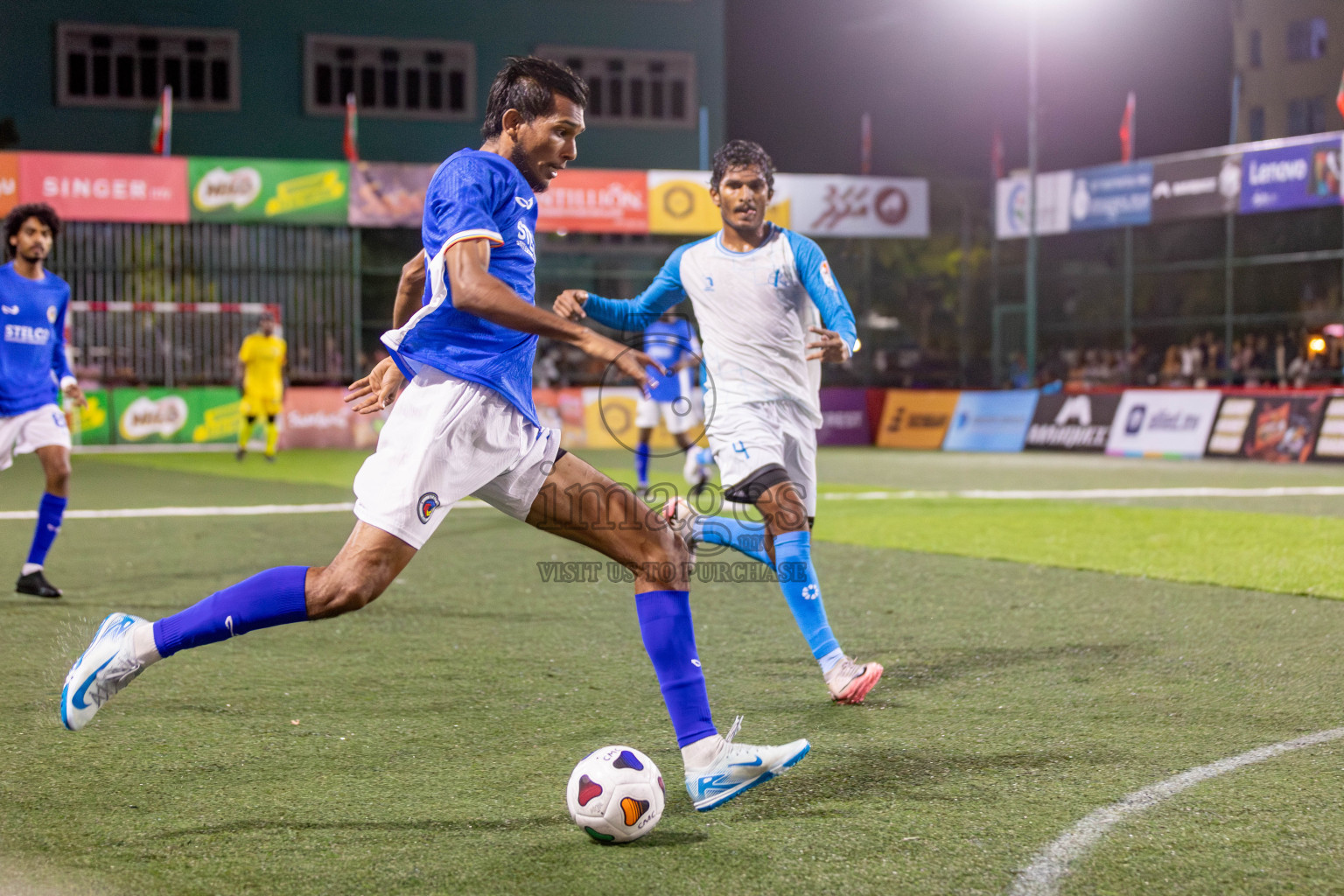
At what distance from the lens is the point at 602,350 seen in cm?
323

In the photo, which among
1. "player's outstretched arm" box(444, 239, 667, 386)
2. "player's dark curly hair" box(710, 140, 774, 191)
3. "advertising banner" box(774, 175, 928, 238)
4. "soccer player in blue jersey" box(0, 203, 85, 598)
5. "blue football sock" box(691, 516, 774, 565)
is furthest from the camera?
→ "advertising banner" box(774, 175, 928, 238)

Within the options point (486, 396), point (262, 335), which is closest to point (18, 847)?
point (486, 396)

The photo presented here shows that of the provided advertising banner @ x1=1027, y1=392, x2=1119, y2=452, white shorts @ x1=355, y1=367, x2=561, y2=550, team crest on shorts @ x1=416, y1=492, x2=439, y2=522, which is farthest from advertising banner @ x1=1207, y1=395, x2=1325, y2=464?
team crest on shorts @ x1=416, y1=492, x2=439, y2=522

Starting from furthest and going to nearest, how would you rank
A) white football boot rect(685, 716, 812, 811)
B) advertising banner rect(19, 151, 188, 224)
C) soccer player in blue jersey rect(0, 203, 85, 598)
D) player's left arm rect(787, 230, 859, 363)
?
1. advertising banner rect(19, 151, 188, 224)
2. soccer player in blue jersey rect(0, 203, 85, 598)
3. player's left arm rect(787, 230, 859, 363)
4. white football boot rect(685, 716, 812, 811)

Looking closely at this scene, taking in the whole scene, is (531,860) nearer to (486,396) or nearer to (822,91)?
(486,396)

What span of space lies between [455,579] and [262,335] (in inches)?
520

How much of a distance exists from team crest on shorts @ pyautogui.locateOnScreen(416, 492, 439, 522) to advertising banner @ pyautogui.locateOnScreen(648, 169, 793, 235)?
916 inches

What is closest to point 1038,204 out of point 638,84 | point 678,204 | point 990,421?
point 990,421

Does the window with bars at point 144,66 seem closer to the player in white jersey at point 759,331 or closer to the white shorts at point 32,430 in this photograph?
the white shorts at point 32,430

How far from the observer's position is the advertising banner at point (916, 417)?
2427 cm

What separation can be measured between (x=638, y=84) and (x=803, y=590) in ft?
108

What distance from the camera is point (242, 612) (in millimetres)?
3490

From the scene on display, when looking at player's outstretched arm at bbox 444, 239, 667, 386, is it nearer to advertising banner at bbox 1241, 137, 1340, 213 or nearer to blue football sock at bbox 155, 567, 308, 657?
blue football sock at bbox 155, 567, 308, 657

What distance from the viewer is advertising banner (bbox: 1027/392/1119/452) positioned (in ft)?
71.0
